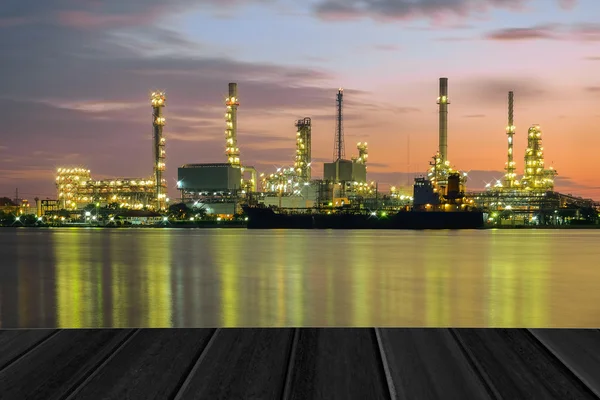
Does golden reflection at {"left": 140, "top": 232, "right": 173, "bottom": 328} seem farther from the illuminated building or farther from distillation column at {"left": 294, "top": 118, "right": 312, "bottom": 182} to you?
the illuminated building

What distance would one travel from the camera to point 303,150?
5684 inches

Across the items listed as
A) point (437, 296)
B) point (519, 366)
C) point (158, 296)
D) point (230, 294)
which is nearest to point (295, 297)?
point (230, 294)

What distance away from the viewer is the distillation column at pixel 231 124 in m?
144

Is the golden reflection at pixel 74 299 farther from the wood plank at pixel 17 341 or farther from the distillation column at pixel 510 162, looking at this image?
the distillation column at pixel 510 162

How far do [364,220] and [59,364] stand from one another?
122 m

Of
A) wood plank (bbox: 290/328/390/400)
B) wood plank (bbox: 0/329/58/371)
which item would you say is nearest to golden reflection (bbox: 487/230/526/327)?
wood plank (bbox: 290/328/390/400)

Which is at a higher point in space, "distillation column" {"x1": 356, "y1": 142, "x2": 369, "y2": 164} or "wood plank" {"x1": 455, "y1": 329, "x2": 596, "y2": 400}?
"distillation column" {"x1": 356, "y1": 142, "x2": 369, "y2": 164}

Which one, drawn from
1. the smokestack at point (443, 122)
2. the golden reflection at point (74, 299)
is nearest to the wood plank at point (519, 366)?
the golden reflection at point (74, 299)

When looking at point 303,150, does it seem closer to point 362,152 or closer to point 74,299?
point 362,152

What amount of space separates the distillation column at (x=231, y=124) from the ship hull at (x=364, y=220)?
78.3 ft

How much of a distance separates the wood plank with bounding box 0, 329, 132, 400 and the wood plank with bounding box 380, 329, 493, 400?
9.26ft

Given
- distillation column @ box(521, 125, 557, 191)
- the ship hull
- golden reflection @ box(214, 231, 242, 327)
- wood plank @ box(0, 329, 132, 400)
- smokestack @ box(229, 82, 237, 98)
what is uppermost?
smokestack @ box(229, 82, 237, 98)

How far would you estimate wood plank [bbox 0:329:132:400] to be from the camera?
5.61 metres

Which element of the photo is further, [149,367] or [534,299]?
[534,299]
